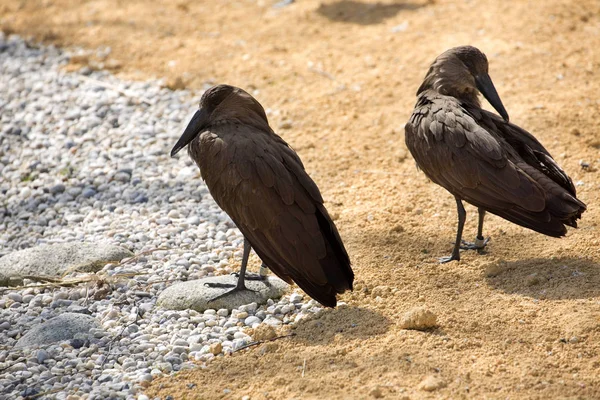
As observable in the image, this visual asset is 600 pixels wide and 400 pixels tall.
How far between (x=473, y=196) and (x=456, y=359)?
1.13 m

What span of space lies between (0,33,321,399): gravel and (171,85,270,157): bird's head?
878mm

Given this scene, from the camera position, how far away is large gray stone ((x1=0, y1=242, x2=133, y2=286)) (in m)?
5.22

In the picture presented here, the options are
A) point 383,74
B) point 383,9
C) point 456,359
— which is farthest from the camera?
point 383,9

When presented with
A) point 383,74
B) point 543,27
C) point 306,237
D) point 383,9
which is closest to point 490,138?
point 306,237

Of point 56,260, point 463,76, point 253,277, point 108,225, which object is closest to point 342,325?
point 253,277

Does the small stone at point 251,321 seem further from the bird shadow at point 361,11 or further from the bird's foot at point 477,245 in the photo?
the bird shadow at point 361,11

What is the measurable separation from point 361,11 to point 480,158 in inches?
196

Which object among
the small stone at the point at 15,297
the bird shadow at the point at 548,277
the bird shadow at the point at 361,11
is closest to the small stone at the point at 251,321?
the bird shadow at the point at 548,277

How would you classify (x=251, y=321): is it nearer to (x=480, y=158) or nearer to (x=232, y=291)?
(x=232, y=291)

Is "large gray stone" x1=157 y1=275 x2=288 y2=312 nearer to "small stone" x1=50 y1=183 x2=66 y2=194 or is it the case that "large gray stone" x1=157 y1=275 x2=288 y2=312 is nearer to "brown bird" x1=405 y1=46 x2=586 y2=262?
"brown bird" x1=405 y1=46 x2=586 y2=262

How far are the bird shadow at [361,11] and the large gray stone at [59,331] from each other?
214 inches

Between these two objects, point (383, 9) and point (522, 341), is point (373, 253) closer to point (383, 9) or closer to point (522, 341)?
point (522, 341)

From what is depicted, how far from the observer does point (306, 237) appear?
4.39m

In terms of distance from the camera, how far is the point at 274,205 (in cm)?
447
